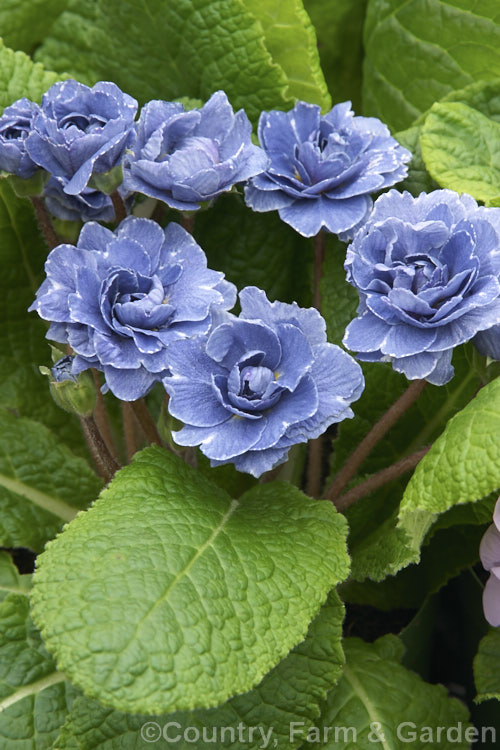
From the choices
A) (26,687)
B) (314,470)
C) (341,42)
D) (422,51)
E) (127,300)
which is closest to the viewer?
(127,300)

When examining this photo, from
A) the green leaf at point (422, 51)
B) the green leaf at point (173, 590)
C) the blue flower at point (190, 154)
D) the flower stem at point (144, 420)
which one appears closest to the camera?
the green leaf at point (173, 590)

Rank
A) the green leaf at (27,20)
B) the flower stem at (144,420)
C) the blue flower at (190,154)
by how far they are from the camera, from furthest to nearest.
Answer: the green leaf at (27,20), the flower stem at (144,420), the blue flower at (190,154)

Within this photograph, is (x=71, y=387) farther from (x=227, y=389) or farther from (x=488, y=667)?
(x=488, y=667)

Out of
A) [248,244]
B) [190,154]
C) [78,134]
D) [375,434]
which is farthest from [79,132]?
[375,434]

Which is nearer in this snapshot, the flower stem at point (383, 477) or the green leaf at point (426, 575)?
the flower stem at point (383, 477)

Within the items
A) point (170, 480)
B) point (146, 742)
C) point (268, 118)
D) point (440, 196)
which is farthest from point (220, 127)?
point (146, 742)

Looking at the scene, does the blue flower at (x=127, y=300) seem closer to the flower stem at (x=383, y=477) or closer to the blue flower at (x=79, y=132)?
the blue flower at (x=79, y=132)

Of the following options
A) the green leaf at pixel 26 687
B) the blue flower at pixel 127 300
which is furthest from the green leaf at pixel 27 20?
the green leaf at pixel 26 687
